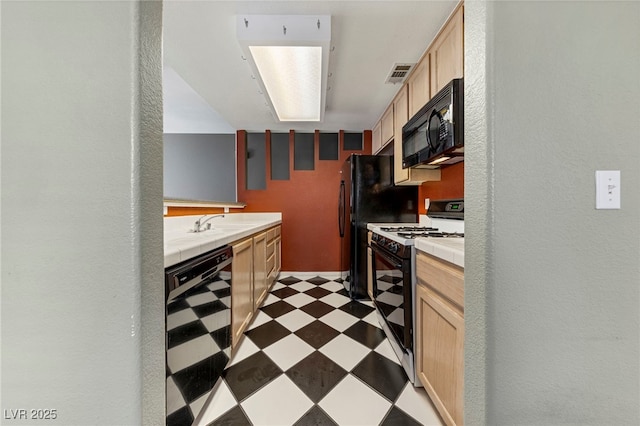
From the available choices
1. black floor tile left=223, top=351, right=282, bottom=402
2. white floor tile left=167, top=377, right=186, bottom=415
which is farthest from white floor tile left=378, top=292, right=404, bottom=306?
white floor tile left=167, top=377, right=186, bottom=415

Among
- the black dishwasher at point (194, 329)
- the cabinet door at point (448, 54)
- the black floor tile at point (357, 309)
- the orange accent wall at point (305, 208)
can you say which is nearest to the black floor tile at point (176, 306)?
the black dishwasher at point (194, 329)

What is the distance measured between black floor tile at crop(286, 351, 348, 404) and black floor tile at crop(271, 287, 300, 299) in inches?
46.9

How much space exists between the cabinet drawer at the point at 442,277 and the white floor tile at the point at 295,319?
1.21m

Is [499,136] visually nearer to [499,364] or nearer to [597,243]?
[597,243]

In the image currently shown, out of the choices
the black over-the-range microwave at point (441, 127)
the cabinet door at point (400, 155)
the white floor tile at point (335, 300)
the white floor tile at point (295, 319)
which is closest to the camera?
the black over-the-range microwave at point (441, 127)

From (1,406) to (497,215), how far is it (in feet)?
4.51

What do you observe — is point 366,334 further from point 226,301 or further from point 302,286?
point 302,286

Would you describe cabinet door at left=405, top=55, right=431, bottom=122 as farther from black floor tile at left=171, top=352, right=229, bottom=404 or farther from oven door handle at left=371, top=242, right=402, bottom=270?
black floor tile at left=171, top=352, right=229, bottom=404

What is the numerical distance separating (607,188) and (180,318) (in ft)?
4.75

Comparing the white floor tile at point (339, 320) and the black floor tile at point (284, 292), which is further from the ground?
the white floor tile at point (339, 320)

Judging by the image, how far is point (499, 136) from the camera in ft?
1.93

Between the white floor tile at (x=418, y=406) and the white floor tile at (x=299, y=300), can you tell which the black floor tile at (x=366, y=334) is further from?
the white floor tile at (x=299, y=300)

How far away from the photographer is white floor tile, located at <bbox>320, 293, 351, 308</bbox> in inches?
97.0

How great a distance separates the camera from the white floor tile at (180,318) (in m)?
0.85
